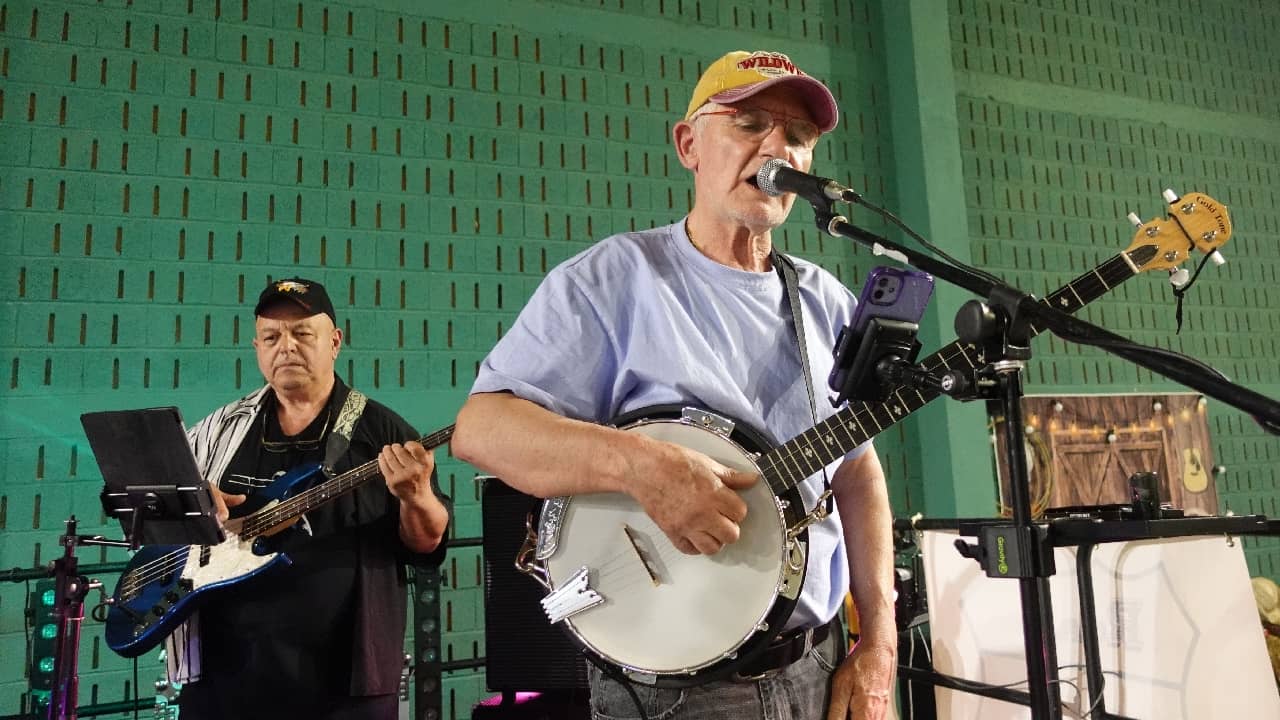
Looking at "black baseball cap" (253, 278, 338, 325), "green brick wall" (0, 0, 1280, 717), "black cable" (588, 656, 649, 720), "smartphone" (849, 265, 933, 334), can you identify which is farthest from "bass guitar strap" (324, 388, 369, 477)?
"smartphone" (849, 265, 933, 334)

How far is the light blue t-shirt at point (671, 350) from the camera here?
1695mm

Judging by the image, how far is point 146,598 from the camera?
308cm

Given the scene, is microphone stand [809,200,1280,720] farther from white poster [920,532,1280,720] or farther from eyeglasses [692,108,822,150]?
white poster [920,532,1280,720]

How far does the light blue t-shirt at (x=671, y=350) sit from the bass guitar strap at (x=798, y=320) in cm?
2

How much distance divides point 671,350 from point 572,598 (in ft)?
1.63

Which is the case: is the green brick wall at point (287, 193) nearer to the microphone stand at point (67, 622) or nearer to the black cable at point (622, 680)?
the microphone stand at point (67, 622)

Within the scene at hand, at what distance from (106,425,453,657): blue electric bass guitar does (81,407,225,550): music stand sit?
0.09 metres

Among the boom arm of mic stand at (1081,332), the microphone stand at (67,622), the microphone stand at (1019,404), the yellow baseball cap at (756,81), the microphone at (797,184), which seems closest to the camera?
the boom arm of mic stand at (1081,332)

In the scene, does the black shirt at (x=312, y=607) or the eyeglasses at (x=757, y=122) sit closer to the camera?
the eyeglasses at (x=757, y=122)

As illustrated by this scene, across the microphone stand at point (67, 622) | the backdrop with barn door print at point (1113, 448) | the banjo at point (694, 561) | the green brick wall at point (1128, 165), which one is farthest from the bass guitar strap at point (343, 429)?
the green brick wall at point (1128, 165)

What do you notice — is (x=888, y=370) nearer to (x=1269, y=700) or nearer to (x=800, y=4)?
(x=1269, y=700)

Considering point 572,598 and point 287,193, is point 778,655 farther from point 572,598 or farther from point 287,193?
point 287,193

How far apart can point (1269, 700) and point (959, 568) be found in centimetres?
88

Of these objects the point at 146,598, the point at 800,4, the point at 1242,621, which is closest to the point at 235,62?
the point at 146,598
